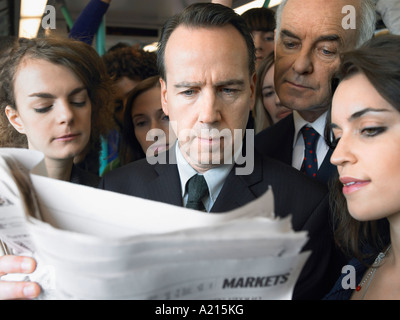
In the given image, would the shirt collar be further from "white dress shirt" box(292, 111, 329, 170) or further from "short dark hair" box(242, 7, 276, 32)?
"short dark hair" box(242, 7, 276, 32)

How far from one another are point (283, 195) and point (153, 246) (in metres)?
0.91

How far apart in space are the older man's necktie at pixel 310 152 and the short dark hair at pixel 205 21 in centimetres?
54

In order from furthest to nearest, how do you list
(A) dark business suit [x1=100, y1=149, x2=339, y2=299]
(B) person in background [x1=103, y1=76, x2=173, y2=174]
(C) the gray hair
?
(B) person in background [x1=103, y1=76, x2=173, y2=174], (C) the gray hair, (A) dark business suit [x1=100, y1=149, x2=339, y2=299]

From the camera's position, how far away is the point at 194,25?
153 centimetres

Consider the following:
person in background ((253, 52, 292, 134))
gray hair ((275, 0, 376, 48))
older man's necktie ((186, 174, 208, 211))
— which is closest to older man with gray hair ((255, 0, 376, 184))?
gray hair ((275, 0, 376, 48))

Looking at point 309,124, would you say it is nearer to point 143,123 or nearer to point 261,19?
point 143,123

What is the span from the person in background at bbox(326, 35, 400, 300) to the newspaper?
1.68 ft

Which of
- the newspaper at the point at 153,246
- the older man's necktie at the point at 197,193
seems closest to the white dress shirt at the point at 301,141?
the older man's necktie at the point at 197,193

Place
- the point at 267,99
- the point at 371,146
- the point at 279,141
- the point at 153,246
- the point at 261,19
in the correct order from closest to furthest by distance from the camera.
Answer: the point at 153,246
the point at 371,146
the point at 279,141
the point at 267,99
the point at 261,19

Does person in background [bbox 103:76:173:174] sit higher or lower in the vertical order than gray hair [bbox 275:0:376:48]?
lower

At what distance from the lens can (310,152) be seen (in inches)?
78.3

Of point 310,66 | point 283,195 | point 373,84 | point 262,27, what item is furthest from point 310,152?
point 262,27

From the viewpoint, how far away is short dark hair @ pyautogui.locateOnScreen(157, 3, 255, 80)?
5.03 feet
